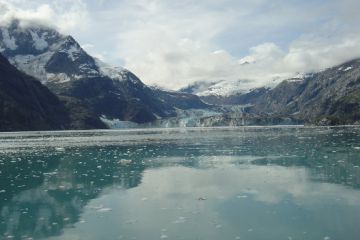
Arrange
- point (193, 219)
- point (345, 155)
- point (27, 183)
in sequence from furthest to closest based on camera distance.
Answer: point (345, 155)
point (27, 183)
point (193, 219)

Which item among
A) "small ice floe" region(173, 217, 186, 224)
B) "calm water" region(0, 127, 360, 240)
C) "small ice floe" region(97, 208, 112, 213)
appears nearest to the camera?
"calm water" region(0, 127, 360, 240)

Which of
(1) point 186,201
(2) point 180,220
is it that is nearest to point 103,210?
(1) point 186,201

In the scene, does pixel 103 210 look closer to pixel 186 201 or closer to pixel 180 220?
pixel 186 201

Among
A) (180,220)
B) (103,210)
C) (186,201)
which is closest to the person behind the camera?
(180,220)

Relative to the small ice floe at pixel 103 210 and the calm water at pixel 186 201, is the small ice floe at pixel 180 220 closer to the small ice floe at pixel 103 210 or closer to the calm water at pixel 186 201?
the calm water at pixel 186 201

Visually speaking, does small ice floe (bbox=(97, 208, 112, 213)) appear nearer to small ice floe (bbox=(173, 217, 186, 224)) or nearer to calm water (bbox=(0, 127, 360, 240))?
calm water (bbox=(0, 127, 360, 240))

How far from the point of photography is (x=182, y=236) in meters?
21.2

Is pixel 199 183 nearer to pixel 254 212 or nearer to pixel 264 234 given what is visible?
pixel 254 212

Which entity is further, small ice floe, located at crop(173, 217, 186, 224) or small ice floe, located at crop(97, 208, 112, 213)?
small ice floe, located at crop(97, 208, 112, 213)

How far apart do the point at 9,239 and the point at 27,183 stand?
Result: 18.0 metres

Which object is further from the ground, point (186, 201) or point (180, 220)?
point (186, 201)

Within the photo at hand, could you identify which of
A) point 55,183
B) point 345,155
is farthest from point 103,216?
point 345,155

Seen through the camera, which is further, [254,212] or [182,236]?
[254,212]

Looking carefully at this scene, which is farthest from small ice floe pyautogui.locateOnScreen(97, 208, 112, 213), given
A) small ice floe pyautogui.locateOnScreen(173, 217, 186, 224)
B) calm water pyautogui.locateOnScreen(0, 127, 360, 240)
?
small ice floe pyautogui.locateOnScreen(173, 217, 186, 224)
